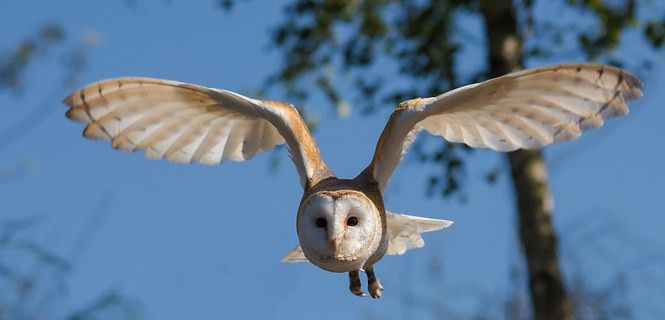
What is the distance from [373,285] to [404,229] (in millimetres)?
591

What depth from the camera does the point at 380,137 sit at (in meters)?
3.15

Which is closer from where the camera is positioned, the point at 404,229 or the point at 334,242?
the point at 334,242

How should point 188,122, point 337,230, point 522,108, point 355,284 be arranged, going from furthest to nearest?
point 188,122
point 522,108
point 355,284
point 337,230

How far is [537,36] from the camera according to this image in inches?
349

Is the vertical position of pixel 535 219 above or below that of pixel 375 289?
above

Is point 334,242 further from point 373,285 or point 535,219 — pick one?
point 535,219

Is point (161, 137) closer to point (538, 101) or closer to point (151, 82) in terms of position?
point (151, 82)

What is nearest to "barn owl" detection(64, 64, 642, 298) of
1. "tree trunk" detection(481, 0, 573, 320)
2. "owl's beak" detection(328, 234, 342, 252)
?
"owl's beak" detection(328, 234, 342, 252)

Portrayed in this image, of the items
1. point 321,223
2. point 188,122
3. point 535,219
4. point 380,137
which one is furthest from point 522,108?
point 535,219

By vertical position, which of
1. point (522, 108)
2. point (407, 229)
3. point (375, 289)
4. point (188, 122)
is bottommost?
point (375, 289)

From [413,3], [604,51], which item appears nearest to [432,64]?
[413,3]

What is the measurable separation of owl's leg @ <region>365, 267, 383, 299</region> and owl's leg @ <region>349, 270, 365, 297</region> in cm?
3

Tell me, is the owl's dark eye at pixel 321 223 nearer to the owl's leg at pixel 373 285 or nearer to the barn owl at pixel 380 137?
the barn owl at pixel 380 137

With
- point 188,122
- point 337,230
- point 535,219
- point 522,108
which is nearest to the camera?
point 337,230
